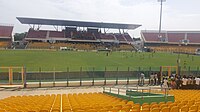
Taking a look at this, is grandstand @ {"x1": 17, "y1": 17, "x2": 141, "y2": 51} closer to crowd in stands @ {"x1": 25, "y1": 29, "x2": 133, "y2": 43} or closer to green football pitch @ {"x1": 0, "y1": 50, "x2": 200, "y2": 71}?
crowd in stands @ {"x1": 25, "y1": 29, "x2": 133, "y2": 43}

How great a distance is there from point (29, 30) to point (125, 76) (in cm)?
8207

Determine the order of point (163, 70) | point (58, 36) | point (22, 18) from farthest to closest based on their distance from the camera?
point (58, 36), point (22, 18), point (163, 70)

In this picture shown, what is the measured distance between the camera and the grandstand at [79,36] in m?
97.3

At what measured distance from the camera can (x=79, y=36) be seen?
10500cm

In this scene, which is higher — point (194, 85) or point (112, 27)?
point (112, 27)

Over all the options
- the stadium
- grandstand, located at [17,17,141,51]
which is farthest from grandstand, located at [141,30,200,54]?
the stadium

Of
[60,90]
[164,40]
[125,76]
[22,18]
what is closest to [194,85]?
[125,76]

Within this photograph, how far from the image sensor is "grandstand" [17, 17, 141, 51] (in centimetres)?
9731

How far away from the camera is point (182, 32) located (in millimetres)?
117312

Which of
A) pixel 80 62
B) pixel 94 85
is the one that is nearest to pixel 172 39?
pixel 80 62

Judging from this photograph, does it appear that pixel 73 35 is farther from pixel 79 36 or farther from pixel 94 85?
pixel 94 85

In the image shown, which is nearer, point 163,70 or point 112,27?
point 163,70

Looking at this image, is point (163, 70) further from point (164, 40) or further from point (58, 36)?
point (164, 40)

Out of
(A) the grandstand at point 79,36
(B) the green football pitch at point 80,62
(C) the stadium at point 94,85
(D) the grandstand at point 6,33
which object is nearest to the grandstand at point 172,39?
(A) the grandstand at point 79,36
